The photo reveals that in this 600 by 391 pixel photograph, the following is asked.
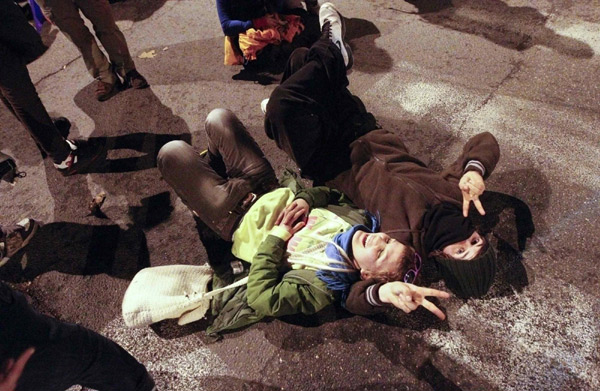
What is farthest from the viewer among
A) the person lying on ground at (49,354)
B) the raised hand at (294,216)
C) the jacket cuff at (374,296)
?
the raised hand at (294,216)

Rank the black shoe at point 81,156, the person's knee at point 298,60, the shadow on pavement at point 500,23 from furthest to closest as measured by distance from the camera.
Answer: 1. the shadow on pavement at point 500,23
2. the black shoe at point 81,156
3. the person's knee at point 298,60

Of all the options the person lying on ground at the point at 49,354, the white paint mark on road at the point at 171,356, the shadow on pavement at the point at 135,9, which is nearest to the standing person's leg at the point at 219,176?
the white paint mark on road at the point at 171,356

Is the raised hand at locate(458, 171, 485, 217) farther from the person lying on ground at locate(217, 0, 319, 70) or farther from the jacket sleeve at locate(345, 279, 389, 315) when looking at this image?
the person lying on ground at locate(217, 0, 319, 70)

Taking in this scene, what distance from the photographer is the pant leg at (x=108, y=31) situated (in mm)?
3047

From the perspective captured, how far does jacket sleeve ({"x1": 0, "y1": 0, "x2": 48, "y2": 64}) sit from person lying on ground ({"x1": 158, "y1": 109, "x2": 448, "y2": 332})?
3.40 ft

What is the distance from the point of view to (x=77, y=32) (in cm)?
309

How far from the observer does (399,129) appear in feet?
9.34

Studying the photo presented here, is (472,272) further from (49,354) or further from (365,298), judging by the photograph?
(49,354)

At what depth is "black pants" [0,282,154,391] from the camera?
1172 mm

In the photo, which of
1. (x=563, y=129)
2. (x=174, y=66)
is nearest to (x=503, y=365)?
(x=563, y=129)

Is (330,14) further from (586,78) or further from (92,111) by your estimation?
(92,111)

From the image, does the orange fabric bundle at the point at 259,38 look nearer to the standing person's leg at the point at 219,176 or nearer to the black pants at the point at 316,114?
the black pants at the point at 316,114

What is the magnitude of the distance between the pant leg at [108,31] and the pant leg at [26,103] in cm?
93

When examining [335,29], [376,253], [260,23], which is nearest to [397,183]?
[376,253]
